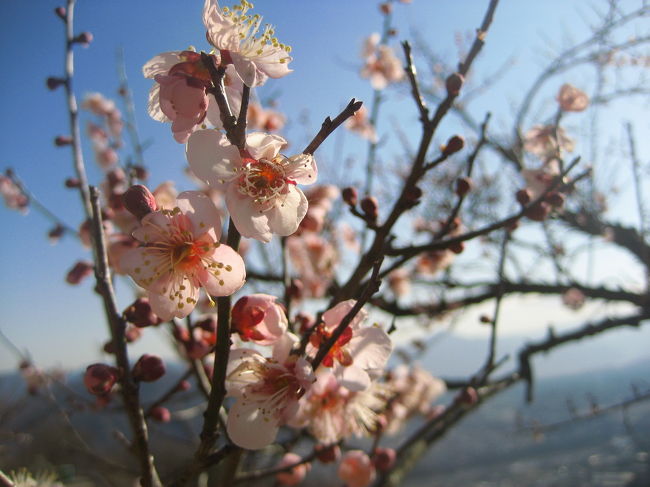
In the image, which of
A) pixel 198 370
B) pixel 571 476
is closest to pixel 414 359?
pixel 571 476

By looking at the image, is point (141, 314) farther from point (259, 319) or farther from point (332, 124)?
point (332, 124)

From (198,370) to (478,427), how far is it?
8.85 m

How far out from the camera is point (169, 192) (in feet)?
4.02

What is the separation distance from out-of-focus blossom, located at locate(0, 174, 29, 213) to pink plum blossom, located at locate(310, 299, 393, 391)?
2.26 metres

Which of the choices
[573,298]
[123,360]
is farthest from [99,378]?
[573,298]

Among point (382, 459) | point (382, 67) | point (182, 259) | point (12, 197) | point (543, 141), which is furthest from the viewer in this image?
point (382, 67)

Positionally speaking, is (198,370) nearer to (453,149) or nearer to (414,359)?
(453,149)

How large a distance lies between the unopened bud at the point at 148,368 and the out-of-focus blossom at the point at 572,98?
1.43 meters

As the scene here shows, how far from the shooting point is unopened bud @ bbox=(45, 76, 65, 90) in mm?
1248

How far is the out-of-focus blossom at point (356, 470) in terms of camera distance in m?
1.45

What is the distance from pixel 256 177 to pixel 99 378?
1.45ft

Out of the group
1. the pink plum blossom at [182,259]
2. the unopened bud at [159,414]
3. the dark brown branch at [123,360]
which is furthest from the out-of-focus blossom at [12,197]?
the pink plum blossom at [182,259]

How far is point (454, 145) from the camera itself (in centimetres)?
93

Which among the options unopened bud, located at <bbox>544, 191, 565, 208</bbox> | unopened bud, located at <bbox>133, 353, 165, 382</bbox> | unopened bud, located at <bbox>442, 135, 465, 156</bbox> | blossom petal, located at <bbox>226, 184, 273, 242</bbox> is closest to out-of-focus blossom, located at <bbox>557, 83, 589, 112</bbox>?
unopened bud, located at <bbox>544, 191, 565, 208</bbox>
